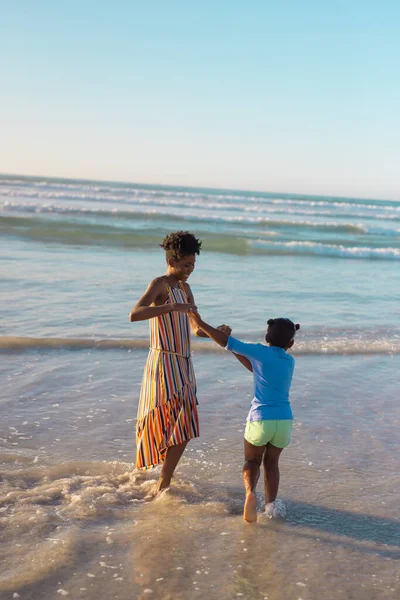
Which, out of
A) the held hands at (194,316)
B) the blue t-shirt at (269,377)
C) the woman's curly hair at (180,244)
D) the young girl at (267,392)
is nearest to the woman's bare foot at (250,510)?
the young girl at (267,392)

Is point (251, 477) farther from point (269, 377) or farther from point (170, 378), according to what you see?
point (170, 378)

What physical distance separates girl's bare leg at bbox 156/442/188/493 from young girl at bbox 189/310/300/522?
19.0 inches

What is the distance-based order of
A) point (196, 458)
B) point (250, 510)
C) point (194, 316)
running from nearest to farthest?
point (250, 510) → point (194, 316) → point (196, 458)

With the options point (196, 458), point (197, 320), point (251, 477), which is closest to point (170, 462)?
point (251, 477)

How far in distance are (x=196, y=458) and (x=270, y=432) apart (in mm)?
1181

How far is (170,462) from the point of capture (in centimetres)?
423

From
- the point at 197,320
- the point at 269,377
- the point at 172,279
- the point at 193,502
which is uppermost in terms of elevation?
the point at 172,279

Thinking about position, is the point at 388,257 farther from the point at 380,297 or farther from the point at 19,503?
the point at 19,503

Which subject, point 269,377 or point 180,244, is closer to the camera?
point 269,377

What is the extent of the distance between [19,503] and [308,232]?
2493 centimetres

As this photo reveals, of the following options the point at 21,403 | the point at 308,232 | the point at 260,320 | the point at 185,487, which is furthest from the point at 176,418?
the point at 308,232

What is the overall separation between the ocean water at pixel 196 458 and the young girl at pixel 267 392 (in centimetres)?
37

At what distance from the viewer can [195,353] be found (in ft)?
25.3

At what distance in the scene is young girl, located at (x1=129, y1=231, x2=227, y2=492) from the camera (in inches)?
163
